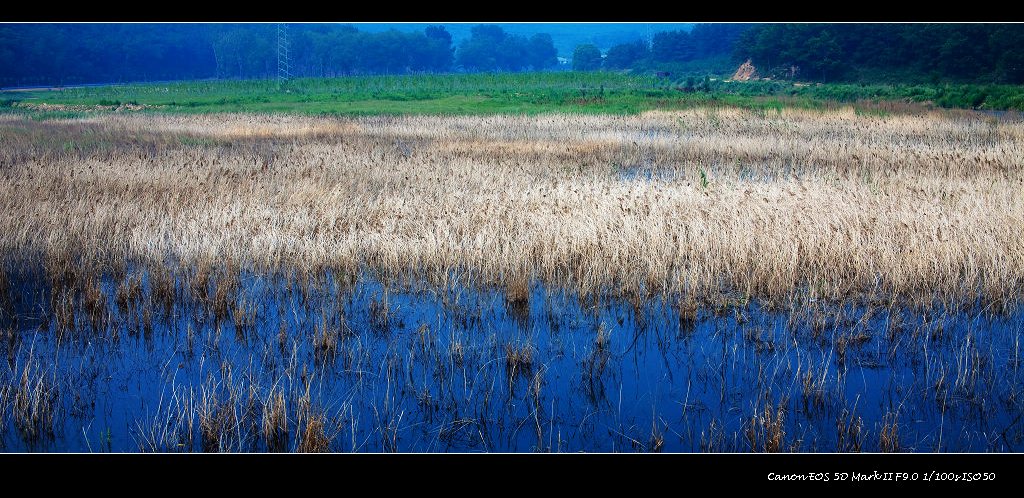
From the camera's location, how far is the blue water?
4680 millimetres

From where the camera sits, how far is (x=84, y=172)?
529 inches

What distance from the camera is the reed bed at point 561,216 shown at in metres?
7.80

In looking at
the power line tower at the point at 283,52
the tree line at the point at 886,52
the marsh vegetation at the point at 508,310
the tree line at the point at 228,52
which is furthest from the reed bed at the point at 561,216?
the power line tower at the point at 283,52

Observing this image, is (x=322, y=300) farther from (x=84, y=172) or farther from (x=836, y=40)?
(x=836, y=40)

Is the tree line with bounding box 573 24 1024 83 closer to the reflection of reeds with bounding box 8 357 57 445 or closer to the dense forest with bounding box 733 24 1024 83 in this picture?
the dense forest with bounding box 733 24 1024 83

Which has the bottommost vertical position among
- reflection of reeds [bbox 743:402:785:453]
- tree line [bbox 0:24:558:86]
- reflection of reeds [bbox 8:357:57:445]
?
reflection of reeds [bbox 8:357:57:445]

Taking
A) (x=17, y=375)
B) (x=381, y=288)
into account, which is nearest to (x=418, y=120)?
(x=381, y=288)

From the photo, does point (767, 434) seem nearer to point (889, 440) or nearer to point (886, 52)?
point (889, 440)

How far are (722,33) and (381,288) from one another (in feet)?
361

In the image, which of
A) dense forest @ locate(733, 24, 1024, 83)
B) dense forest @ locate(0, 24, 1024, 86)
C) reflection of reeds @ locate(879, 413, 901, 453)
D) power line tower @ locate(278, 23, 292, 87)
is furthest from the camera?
power line tower @ locate(278, 23, 292, 87)

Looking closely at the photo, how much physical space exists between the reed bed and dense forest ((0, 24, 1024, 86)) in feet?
65.3

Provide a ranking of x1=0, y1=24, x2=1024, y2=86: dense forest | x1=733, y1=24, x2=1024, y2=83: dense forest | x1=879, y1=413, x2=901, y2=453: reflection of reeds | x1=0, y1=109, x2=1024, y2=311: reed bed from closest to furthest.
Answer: x1=879, y1=413, x2=901, y2=453: reflection of reeds < x1=0, y1=109, x2=1024, y2=311: reed bed < x1=733, y1=24, x2=1024, y2=83: dense forest < x1=0, y1=24, x2=1024, y2=86: dense forest

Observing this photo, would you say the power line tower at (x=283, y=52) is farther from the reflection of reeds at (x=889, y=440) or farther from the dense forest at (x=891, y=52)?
the reflection of reeds at (x=889, y=440)

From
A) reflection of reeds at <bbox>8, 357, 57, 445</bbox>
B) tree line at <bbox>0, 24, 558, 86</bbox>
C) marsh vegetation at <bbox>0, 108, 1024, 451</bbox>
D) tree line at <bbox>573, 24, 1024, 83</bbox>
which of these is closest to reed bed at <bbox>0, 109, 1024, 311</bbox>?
marsh vegetation at <bbox>0, 108, 1024, 451</bbox>
